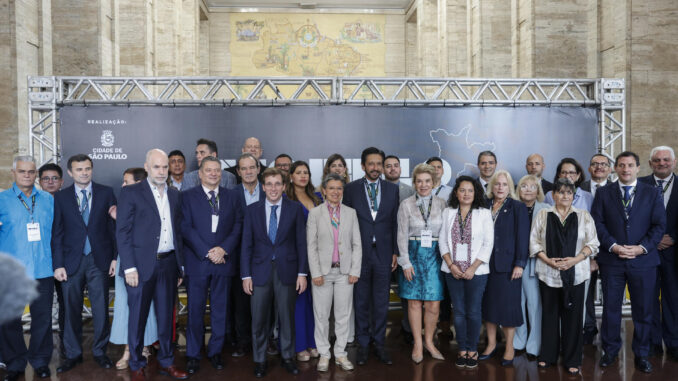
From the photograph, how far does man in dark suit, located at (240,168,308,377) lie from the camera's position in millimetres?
4422

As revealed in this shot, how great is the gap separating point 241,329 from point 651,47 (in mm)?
8324

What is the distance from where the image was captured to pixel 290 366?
4.48 m

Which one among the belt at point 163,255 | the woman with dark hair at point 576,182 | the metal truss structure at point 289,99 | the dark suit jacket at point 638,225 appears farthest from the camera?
the metal truss structure at point 289,99

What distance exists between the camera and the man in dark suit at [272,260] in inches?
174

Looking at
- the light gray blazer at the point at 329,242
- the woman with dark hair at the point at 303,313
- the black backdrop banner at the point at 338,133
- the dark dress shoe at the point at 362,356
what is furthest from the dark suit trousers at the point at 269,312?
the black backdrop banner at the point at 338,133

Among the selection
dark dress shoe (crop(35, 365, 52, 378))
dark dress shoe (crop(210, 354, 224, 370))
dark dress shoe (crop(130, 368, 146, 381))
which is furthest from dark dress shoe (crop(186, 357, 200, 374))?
dark dress shoe (crop(35, 365, 52, 378))

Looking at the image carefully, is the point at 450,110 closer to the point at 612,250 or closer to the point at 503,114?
the point at 503,114

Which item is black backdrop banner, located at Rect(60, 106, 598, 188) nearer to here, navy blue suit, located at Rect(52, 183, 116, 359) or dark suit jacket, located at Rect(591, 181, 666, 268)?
navy blue suit, located at Rect(52, 183, 116, 359)

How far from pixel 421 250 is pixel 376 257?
0.43 meters

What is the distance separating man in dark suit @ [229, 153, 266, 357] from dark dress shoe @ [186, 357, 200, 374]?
53 cm

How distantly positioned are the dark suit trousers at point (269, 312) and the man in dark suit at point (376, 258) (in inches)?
26.2

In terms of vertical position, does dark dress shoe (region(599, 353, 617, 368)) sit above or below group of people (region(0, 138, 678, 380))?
below

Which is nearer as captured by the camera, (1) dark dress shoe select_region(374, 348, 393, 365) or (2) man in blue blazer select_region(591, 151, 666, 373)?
(2) man in blue blazer select_region(591, 151, 666, 373)

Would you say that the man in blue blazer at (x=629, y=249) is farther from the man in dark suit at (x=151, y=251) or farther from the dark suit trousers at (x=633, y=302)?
the man in dark suit at (x=151, y=251)
